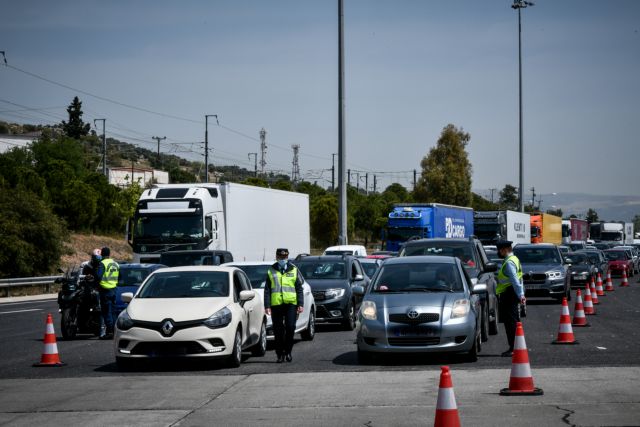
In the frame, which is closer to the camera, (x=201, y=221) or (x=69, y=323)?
(x=69, y=323)

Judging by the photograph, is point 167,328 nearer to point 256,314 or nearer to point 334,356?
point 256,314

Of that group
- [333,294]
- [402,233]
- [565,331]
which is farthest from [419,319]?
[402,233]

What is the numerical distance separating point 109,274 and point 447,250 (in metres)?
6.60

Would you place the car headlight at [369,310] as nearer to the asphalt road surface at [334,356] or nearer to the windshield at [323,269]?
the asphalt road surface at [334,356]

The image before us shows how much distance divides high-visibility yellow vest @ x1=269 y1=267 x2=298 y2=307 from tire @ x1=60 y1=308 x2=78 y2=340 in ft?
21.4

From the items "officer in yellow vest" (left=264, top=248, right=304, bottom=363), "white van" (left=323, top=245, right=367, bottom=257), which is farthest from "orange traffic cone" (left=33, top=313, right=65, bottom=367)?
"white van" (left=323, top=245, right=367, bottom=257)

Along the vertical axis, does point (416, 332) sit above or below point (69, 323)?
above

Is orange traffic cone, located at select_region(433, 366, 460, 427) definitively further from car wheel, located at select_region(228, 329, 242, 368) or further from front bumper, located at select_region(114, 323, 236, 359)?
car wheel, located at select_region(228, 329, 242, 368)

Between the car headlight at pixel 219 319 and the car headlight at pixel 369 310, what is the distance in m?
1.95

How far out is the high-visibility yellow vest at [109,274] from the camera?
21.3 metres

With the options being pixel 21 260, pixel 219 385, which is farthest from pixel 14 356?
pixel 21 260

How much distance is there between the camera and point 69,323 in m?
22.1

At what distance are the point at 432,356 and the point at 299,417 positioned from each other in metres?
6.51

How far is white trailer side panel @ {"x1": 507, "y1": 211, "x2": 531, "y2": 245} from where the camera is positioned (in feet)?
198
